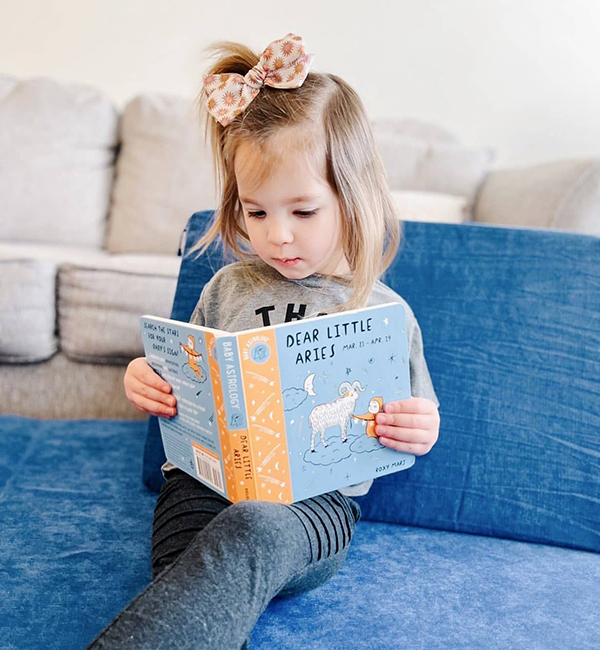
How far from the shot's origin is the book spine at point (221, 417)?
75 cm

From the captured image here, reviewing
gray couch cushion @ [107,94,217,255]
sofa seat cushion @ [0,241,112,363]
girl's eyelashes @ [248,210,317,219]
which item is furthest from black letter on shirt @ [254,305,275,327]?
gray couch cushion @ [107,94,217,255]

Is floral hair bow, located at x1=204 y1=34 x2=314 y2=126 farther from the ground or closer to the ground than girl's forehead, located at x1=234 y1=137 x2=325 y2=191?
farther from the ground

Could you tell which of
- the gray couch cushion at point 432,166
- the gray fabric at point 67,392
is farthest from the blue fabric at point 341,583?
the gray couch cushion at point 432,166

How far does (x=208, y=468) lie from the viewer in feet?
2.71

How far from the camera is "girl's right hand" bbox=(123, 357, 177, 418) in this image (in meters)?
0.88

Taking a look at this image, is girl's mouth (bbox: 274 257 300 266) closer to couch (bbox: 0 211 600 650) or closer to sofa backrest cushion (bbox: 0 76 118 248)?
couch (bbox: 0 211 600 650)

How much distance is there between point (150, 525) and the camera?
0.99 m

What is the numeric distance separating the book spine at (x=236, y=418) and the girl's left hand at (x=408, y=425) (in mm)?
184

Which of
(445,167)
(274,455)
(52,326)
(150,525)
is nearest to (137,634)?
(274,455)

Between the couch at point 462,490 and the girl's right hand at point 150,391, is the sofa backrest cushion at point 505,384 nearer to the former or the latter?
the couch at point 462,490

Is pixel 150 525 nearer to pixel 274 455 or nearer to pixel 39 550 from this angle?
pixel 39 550

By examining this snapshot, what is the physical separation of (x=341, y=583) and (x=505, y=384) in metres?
0.39

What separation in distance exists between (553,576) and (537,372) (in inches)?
11.4

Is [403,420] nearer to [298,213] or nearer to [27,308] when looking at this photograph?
[298,213]
